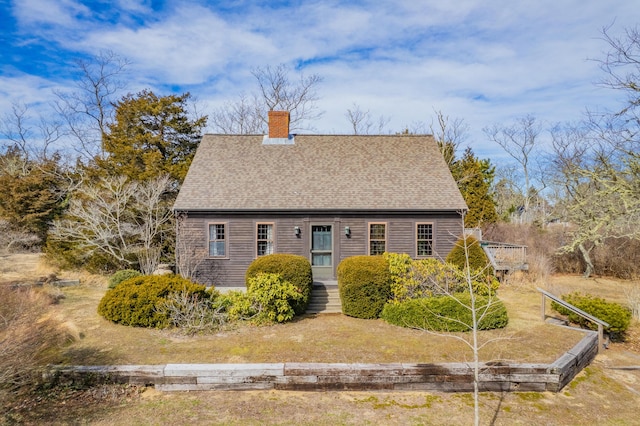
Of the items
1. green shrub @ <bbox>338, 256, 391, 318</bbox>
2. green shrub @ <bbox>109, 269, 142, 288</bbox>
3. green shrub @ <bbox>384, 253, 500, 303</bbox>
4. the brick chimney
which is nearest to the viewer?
green shrub @ <bbox>384, 253, 500, 303</bbox>

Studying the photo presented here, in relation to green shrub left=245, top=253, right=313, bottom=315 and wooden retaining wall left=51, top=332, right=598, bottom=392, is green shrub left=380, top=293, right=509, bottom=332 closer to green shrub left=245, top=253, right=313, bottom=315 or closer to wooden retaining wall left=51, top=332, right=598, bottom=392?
wooden retaining wall left=51, top=332, right=598, bottom=392

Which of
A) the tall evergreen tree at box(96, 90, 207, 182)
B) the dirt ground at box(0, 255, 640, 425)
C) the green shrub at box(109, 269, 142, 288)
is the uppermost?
the tall evergreen tree at box(96, 90, 207, 182)

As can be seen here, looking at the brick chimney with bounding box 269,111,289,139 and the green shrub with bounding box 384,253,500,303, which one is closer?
the green shrub with bounding box 384,253,500,303

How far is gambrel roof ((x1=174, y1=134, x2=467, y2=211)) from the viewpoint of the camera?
49.0 feet

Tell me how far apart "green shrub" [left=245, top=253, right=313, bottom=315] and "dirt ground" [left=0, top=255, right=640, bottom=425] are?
4.93ft

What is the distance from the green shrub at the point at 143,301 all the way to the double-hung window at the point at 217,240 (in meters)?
4.44

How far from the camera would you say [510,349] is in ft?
27.9

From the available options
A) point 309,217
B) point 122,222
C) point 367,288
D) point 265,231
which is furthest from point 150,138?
point 367,288

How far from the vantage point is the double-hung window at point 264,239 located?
14922mm

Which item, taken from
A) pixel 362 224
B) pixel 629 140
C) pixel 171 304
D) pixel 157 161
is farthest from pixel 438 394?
pixel 157 161

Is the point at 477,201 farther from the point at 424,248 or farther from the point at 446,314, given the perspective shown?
the point at 446,314

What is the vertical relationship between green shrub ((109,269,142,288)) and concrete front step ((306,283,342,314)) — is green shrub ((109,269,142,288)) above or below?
above

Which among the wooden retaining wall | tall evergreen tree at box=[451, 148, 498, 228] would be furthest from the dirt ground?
tall evergreen tree at box=[451, 148, 498, 228]

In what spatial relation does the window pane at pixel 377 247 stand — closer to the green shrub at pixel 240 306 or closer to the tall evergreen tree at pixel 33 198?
the green shrub at pixel 240 306
